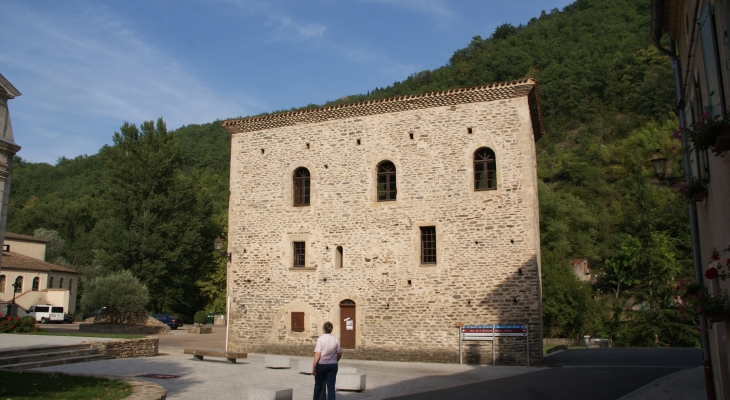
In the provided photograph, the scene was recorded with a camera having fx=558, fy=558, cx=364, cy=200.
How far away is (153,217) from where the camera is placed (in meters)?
42.1

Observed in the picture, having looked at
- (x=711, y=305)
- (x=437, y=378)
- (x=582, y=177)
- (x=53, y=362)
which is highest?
(x=582, y=177)

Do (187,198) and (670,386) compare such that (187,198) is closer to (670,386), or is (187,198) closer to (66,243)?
(66,243)

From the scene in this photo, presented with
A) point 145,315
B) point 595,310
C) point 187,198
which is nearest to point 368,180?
point 145,315

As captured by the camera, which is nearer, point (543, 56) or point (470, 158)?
point (470, 158)

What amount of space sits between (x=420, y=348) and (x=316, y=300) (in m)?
4.08

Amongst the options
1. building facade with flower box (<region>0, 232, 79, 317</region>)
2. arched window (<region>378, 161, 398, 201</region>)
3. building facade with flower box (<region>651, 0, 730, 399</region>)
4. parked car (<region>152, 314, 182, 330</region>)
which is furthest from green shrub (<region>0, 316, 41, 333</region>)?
building facade with flower box (<region>0, 232, 79, 317</region>)

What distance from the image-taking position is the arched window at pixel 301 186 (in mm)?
21219

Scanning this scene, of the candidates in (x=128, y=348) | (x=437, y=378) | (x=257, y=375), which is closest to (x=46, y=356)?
(x=128, y=348)

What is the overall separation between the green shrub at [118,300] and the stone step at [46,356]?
662 inches

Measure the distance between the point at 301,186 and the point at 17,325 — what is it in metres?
11.0

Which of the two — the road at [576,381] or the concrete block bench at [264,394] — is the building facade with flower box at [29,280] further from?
the road at [576,381]

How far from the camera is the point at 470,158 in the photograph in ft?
62.2

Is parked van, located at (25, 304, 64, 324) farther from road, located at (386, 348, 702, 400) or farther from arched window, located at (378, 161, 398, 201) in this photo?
road, located at (386, 348, 702, 400)

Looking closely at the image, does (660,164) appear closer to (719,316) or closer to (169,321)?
(719,316)
